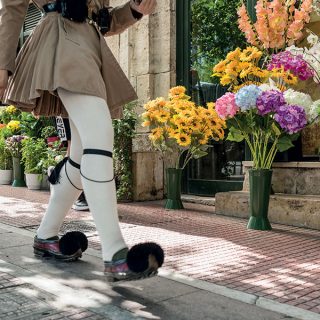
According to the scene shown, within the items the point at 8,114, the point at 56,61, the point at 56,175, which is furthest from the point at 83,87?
the point at 8,114

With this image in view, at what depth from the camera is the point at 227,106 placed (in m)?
4.00

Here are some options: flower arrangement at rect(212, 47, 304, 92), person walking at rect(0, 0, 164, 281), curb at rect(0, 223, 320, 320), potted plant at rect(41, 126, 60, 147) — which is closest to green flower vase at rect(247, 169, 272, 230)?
flower arrangement at rect(212, 47, 304, 92)

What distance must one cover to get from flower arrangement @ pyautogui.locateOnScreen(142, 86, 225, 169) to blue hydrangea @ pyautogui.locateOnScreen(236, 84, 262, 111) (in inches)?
44.6

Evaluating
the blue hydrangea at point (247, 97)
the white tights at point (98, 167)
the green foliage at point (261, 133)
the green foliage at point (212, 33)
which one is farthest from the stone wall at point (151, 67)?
the white tights at point (98, 167)

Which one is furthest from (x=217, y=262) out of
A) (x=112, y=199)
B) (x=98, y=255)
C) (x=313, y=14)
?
(x=313, y=14)

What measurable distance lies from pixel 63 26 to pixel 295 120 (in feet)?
6.64

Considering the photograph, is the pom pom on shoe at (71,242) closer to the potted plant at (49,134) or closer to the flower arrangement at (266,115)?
the flower arrangement at (266,115)

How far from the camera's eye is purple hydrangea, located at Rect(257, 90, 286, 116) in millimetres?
3781

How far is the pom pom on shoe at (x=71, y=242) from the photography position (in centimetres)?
275

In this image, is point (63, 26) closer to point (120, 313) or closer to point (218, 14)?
point (120, 313)

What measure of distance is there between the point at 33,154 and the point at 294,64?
442 centimetres

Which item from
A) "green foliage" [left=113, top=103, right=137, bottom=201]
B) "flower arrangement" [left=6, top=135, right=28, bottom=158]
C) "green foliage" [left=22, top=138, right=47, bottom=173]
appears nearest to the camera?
"green foliage" [left=113, top=103, right=137, bottom=201]

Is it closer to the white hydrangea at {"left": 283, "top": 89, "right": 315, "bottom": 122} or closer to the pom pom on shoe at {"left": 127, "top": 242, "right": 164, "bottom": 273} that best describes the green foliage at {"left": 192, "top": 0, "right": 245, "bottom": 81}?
the white hydrangea at {"left": 283, "top": 89, "right": 315, "bottom": 122}

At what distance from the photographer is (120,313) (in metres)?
2.02
